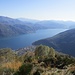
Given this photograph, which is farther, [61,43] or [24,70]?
[61,43]

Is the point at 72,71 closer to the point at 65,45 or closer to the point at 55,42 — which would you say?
the point at 65,45

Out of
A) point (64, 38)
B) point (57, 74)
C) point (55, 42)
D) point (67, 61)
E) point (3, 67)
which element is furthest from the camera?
point (64, 38)

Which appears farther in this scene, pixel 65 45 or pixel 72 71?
pixel 65 45

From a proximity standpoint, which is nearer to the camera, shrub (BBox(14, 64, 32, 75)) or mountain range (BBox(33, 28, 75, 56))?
shrub (BBox(14, 64, 32, 75))

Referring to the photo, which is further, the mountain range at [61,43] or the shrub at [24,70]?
the mountain range at [61,43]

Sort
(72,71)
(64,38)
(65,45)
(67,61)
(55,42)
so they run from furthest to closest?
1. (64,38)
2. (55,42)
3. (65,45)
4. (67,61)
5. (72,71)

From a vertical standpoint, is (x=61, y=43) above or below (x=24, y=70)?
below

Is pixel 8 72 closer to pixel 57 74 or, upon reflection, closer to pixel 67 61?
pixel 57 74

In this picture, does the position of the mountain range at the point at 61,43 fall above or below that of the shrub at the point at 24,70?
below

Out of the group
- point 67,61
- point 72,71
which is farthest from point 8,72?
point 67,61

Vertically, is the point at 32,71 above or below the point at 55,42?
above

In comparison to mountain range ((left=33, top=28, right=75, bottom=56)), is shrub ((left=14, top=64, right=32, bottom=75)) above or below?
above
